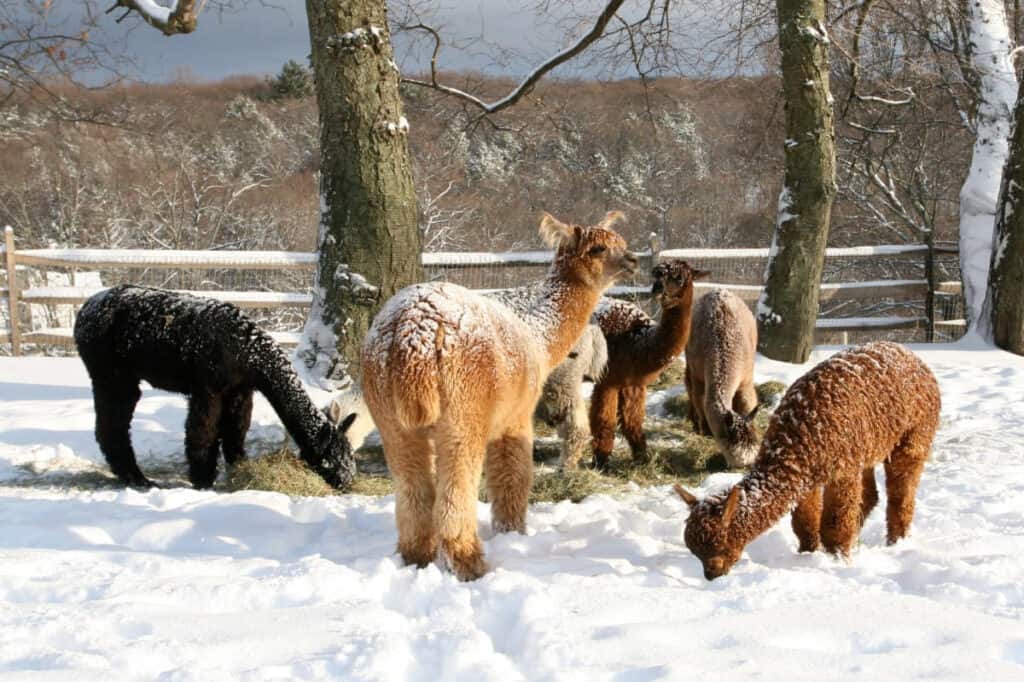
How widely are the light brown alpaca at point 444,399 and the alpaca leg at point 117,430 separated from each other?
294 cm

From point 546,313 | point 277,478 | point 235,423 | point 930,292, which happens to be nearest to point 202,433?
point 235,423

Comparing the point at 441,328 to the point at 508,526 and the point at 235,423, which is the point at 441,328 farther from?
the point at 235,423

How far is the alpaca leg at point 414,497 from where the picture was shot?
3.86 meters

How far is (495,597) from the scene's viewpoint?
11.5 feet

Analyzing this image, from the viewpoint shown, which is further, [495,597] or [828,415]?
[828,415]

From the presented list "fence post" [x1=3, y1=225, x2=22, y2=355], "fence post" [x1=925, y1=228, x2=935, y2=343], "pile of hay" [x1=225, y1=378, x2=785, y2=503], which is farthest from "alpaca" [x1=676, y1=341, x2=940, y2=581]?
"fence post" [x1=3, y1=225, x2=22, y2=355]

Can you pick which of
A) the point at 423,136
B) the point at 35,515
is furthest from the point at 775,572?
the point at 423,136

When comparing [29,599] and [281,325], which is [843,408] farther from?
[281,325]

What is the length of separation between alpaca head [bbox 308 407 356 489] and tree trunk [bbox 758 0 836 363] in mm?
5245

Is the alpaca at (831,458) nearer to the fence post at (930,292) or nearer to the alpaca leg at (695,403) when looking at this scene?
the alpaca leg at (695,403)

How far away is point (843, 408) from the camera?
3998 mm

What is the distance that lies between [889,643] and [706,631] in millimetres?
613

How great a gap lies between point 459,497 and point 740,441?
2.81 m

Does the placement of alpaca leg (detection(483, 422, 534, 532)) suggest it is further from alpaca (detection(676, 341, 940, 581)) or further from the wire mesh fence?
the wire mesh fence
